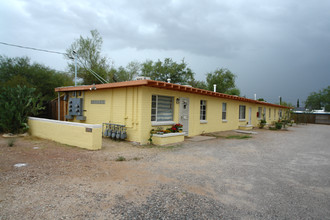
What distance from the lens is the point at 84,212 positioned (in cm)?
309

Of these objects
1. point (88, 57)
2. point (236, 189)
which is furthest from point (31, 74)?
point (236, 189)

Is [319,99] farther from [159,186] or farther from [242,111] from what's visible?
[159,186]

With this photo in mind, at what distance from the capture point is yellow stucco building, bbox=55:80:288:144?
859 centimetres

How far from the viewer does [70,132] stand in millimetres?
8148

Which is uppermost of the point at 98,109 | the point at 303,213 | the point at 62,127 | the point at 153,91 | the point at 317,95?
the point at 317,95

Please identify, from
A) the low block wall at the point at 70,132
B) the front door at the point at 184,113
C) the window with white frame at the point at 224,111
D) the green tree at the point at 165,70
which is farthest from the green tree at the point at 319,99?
the low block wall at the point at 70,132

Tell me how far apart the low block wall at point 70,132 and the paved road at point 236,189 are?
2450mm

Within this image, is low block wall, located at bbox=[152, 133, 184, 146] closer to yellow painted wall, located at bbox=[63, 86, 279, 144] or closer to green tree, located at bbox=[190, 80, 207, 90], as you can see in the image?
yellow painted wall, located at bbox=[63, 86, 279, 144]

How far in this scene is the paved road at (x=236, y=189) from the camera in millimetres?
3213

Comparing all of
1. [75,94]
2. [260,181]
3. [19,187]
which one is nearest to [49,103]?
[75,94]

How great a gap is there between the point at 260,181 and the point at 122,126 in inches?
235

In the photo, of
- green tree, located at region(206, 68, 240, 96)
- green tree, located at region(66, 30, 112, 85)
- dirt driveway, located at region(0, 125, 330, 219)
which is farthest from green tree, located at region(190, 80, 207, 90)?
dirt driveway, located at region(0, 125, 330, 219)

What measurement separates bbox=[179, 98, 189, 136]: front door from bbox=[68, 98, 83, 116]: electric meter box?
5590mm

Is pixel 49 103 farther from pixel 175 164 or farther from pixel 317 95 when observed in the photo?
pixel 317 95
